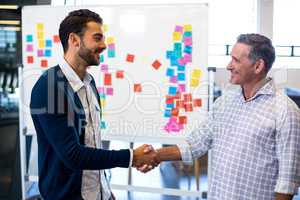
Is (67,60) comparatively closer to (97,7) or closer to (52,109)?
(52,109)

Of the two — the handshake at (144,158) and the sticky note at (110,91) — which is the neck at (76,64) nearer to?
the handshake at (144,158)

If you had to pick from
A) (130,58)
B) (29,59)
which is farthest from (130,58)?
(29,59)

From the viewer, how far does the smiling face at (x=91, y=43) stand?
5.85 ft

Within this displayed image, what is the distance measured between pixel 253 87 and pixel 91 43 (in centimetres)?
91

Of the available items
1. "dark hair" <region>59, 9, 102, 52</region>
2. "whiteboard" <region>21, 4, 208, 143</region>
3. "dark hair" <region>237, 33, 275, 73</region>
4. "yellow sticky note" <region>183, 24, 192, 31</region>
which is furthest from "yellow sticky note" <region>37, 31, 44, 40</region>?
"dark hair" <region>237, 33, 275, 73</region>

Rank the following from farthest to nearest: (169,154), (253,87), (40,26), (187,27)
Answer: (40,26)
(187,27)
(169,154)
(253,87)

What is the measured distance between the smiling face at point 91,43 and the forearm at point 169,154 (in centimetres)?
82

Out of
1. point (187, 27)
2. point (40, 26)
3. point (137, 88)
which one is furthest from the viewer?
point (40, 26)

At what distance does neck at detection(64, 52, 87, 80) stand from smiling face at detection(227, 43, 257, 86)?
32.7 inches

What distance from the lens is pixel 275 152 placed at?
187 centimetres

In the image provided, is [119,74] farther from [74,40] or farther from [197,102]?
[74,40]

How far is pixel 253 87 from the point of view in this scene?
200cm

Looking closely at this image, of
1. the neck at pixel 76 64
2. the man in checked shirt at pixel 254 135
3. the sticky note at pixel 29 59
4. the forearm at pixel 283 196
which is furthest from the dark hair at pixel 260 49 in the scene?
the sticky note at pixel 29 59

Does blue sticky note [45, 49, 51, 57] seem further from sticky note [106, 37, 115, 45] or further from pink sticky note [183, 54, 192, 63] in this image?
pink sticky note [183, 54, 192, 63]
